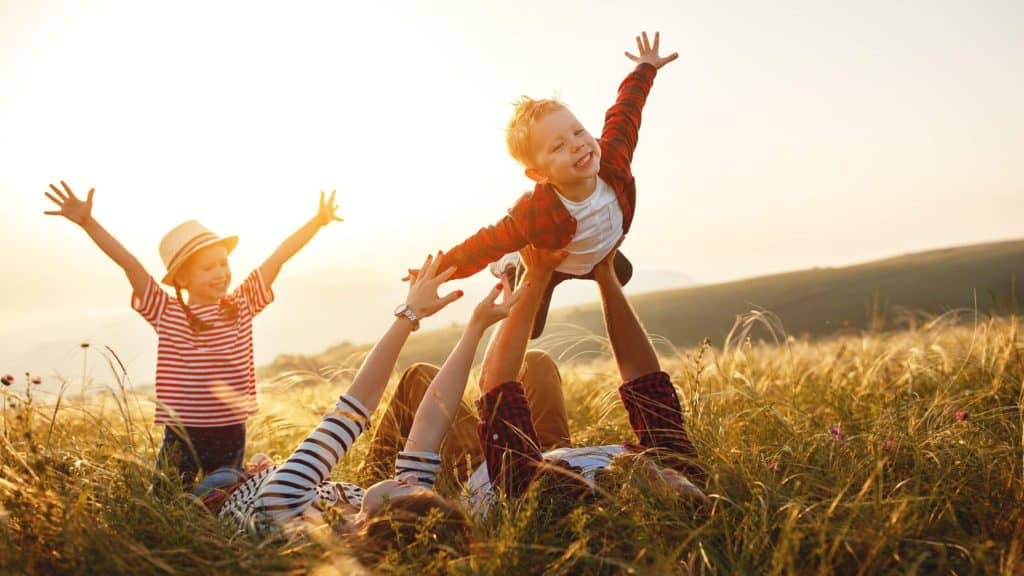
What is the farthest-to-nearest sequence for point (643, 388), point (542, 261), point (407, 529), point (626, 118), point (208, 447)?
point (208, 447), point (626, 118), point (542, 261), point (643, 388), point (407, 529)

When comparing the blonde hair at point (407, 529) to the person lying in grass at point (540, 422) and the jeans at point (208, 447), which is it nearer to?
the person lying in grass at point (540, 422)

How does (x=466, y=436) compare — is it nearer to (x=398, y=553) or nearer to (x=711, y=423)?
(x=711, y=423)

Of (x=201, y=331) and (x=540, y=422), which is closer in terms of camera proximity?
(x=540, y=422)

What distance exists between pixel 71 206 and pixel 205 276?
75 centimetres

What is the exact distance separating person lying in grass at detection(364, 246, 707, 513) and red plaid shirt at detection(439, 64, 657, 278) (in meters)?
0.10

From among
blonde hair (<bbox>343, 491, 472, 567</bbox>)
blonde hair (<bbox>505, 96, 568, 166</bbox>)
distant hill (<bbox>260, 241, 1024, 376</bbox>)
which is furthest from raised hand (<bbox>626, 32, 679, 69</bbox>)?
distant hill (<bbox>260, 241, 1024, 376</bbox>)

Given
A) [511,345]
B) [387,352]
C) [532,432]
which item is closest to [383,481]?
[387,352]

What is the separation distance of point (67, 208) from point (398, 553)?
286 cm

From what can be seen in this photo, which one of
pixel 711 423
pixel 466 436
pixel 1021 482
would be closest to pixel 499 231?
pixel 466 436

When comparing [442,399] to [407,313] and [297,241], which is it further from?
[297,241]

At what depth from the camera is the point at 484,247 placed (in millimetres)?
3713

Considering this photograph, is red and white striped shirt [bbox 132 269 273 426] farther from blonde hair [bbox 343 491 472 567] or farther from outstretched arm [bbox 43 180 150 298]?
blonde hair [bbox 343 491 472 567]

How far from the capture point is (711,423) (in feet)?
11.8

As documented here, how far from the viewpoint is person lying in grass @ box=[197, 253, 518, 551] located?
2.42 metres
